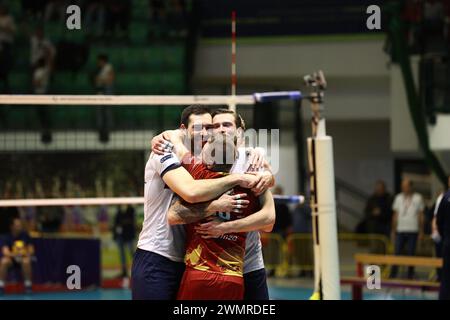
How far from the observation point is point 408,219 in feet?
54.1

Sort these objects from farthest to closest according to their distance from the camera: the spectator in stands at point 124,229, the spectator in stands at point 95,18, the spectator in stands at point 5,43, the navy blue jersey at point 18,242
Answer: the spectator in stands at point 95,18
the spectator in stands at point 5,43
the spectator in stands at point 124,229
the navy blue jersey at point 18,242

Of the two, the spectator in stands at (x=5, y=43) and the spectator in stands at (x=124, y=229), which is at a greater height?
the spectator in stands at (x=5, y=43)

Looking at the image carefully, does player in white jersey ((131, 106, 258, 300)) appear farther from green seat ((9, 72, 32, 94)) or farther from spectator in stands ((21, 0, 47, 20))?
spectator in stands ((21, 0, 47, 20))

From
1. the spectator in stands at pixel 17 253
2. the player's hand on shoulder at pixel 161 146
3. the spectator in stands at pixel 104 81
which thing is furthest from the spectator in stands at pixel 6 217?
the player's hand on shoulder at pixel 161 146

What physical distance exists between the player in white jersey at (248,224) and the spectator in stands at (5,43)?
14499mm

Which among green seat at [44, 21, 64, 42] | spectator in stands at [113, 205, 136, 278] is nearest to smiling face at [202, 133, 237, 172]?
spectator in stands at [113, 205, 136, 278]

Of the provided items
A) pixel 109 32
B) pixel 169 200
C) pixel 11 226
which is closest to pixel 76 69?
pixel 109 32

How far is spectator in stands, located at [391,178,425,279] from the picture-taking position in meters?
16.4

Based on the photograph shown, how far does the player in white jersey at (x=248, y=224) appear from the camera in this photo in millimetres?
5012

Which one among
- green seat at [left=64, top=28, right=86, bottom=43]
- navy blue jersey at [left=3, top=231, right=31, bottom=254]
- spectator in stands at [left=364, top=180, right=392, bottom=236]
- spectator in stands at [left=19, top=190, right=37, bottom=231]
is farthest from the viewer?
green seat at [left=64, top=28, right=86, bottom=43]

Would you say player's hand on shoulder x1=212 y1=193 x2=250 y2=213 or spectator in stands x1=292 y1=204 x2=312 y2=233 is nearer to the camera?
player's hand on shoulder x1=212 y1=193 x2=250 y2=213

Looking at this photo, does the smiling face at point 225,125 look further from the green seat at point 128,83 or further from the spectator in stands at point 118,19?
the spectator in stands at point 118,19

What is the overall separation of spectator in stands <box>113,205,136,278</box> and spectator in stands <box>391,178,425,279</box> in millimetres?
4312

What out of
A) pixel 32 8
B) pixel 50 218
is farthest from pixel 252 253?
pixel 32 8
